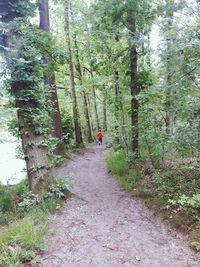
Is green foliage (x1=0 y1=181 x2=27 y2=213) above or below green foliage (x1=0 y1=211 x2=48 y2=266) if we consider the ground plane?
below

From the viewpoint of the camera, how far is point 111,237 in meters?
4.76

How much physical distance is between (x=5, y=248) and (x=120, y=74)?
7105 millimetres

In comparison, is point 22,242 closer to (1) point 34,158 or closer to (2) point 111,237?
(2) point 111,237

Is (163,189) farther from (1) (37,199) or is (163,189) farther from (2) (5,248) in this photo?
(2) (5,248)

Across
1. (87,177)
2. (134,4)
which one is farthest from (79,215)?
(134,4)

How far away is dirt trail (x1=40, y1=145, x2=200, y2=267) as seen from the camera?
4027mm

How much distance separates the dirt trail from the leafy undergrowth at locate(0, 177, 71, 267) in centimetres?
22

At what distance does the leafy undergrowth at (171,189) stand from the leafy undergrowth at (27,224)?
87.1 inches

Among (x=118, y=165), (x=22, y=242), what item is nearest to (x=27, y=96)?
(x=22, y=242)

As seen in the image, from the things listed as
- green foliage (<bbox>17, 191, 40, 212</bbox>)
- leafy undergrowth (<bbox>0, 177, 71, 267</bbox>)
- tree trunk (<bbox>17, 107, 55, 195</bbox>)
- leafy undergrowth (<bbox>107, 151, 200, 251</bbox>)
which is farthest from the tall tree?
leafy undergrowth (<bbox>107, 151, 200, 251</bbox>)

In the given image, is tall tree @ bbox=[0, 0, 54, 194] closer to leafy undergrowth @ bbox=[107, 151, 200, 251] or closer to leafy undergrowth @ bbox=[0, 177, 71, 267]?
leafy undergrowth @ bbox=[0, 177, 71, 267]

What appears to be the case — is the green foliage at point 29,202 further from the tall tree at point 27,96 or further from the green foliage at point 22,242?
the green foliage at point 22,242

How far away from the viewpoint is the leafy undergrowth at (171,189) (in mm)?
4965

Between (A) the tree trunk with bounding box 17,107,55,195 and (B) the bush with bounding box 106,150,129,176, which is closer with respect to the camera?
(A) the tree trunk with bounding box 17,107,55,195
